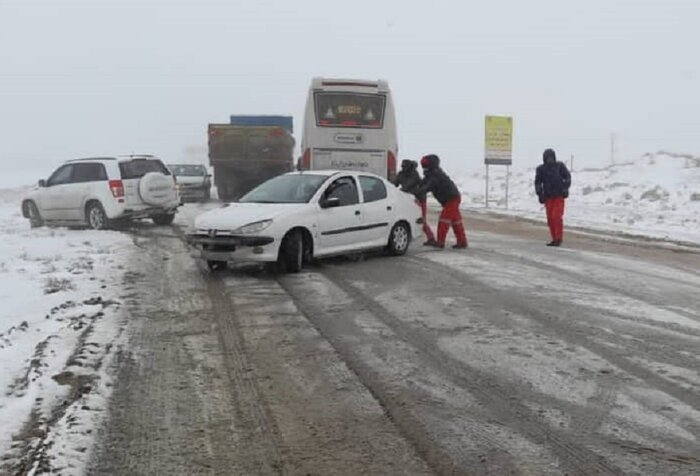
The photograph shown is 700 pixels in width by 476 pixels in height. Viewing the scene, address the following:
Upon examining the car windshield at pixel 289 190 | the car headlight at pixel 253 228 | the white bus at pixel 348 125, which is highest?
the white bus at pixel 348 125

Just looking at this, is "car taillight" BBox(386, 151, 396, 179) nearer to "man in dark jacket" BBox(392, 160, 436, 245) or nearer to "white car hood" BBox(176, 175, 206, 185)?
"man in dark jacket" BBox(392, 160, 436, 245)

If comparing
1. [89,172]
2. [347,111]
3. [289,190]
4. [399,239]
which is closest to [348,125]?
[347,111]

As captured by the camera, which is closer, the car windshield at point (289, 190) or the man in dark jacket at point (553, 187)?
the car windshield at point (289, 190)

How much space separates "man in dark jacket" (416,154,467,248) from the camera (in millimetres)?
13648

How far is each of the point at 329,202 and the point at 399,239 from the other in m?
1.93

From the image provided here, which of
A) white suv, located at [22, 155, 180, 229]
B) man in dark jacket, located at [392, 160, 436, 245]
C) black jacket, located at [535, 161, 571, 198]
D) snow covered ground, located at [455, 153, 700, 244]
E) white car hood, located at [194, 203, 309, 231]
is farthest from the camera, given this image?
snow covered ground, located at [455, 153, 700, 244]

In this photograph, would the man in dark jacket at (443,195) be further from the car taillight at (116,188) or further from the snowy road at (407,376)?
the car taillight at (116,188)

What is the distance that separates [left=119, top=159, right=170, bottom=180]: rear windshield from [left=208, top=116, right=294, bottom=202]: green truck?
8.52m

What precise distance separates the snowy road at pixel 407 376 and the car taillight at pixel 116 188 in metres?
6.66

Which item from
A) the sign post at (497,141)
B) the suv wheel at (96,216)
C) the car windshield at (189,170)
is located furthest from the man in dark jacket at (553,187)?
the car windshield at (189,170)

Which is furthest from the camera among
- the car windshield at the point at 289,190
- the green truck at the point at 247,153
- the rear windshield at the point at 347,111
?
the green truck at the point at 247,153

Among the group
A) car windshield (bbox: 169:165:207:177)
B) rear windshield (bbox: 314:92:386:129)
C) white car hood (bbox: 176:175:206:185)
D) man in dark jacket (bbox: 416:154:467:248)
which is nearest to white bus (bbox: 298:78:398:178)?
rear windshield (bbox: 314:92:386:129)

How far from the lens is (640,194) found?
29.5 m

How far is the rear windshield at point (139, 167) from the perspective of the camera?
17141 mm
